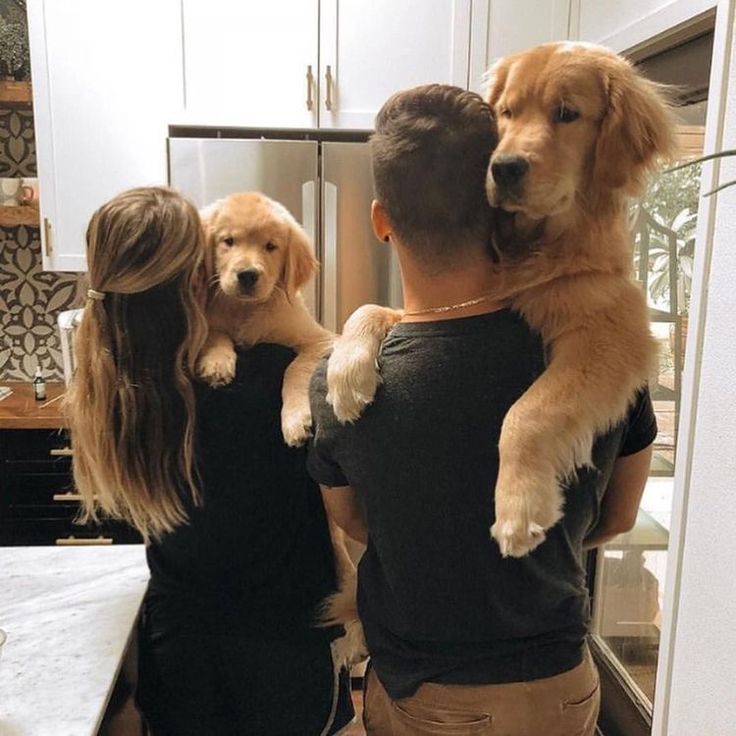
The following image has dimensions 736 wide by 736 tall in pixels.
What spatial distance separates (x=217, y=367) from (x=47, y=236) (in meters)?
1.94

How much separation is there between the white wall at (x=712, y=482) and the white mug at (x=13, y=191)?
2.53 meters

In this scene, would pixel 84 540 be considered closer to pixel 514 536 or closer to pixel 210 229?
pixel 210 229

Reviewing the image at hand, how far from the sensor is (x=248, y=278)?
5.54ft

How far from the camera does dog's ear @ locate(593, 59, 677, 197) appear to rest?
1.11m

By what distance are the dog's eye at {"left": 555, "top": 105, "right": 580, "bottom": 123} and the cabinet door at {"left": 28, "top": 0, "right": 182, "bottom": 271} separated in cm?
202

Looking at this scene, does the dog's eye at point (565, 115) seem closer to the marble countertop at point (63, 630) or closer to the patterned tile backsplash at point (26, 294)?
the marble countertop at point (63, 630)

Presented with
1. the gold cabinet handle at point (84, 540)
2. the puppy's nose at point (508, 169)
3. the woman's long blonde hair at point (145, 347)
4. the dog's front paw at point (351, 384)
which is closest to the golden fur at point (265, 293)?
the woman's long blonde hair at point (145, 347)

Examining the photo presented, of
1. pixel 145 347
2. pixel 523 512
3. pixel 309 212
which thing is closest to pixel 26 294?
pixel 309 212

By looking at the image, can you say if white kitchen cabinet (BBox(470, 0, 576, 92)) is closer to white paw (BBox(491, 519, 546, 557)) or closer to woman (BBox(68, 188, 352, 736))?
woman (BBox(68, 188, 352, 736))

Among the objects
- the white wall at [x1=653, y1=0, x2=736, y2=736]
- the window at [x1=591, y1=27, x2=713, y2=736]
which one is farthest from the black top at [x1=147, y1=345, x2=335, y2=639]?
the window at [x1=591, y1=27, x2=713, y2=736]

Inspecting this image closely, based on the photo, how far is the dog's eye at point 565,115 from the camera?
112 cm

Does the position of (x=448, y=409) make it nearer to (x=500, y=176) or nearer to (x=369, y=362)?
(x=369, y=362)

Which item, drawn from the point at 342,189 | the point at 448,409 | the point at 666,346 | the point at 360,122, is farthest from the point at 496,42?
the point at 448,409

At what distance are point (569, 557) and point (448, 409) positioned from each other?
28cm
